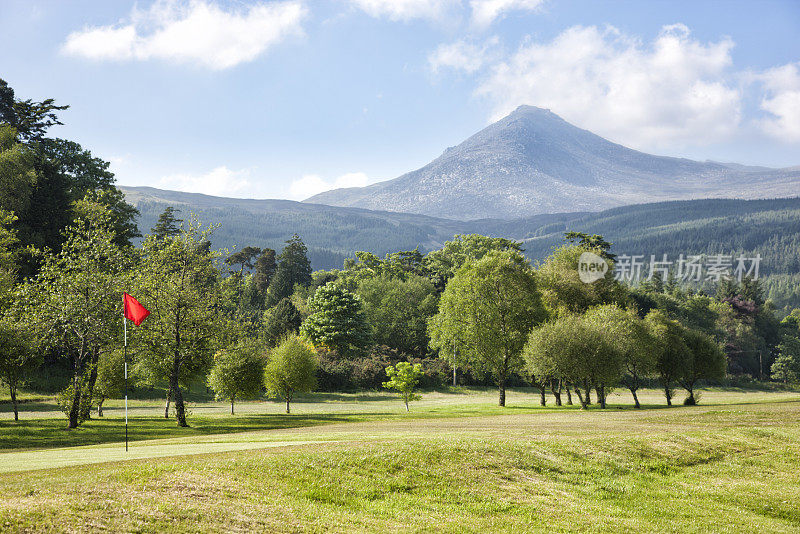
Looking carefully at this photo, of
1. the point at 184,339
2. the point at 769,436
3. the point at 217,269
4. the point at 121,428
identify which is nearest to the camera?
the point at 769,436

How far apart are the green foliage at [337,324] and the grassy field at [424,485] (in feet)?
186

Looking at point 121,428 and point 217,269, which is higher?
point 217,269

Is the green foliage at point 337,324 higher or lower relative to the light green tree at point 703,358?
higher

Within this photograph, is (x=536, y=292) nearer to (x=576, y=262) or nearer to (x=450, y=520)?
(x=576, y=262)

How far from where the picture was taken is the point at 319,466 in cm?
1725

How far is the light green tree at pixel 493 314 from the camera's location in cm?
5803

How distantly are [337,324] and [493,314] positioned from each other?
31.6m

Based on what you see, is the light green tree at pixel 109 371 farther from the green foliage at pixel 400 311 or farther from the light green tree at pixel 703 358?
the light green tree at pixel 703 358

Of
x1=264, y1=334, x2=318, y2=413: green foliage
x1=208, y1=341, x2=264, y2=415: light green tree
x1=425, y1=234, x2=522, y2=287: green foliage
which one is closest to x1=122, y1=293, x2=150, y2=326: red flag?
x1=208, y1=341, x2=264, y2=415: light green tree

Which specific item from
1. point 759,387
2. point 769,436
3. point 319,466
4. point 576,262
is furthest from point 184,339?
point 759,387

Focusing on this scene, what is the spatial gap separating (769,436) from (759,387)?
314 ft

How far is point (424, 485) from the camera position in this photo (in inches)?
660

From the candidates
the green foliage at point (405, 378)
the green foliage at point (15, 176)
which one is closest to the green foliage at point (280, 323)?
the green foliage at point (15, 176)

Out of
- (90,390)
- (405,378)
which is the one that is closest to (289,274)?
(405,378)
